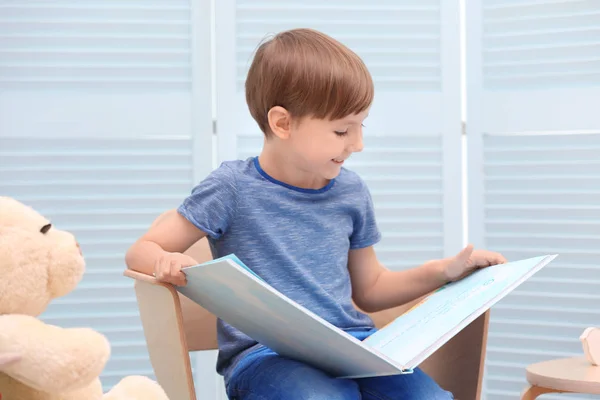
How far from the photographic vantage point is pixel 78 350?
869 mm

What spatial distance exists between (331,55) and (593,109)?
1.11 meters

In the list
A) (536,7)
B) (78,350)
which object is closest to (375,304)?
(78,350)

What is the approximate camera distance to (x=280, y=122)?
4.39 ft

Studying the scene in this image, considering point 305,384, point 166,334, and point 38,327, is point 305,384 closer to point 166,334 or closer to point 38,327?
point 166,334

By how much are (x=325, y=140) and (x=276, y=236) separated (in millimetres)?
179

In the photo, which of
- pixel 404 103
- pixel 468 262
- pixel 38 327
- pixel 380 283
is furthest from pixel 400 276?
pixel 404 103

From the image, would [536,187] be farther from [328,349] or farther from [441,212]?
[328,349]

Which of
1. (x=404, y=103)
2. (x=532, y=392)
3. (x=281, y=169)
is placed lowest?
(x=532, y=392)

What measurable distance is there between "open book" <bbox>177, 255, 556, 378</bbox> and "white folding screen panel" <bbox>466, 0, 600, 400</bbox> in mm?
1006

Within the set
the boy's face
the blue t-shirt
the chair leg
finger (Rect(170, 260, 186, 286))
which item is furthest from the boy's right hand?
the chair leg

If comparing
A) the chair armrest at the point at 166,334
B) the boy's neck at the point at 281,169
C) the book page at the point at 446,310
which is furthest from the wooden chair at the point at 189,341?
the boy's neck at the point at 281,169

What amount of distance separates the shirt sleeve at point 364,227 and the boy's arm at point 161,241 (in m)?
0.30

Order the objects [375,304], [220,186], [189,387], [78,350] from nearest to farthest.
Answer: [78,350], [189,387], [220,186], [375,304]

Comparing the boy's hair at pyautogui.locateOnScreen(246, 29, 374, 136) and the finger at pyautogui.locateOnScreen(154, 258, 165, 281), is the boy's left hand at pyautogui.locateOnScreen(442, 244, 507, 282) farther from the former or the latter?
the finger at pyautogui.locateOnScreen(154, 258, 165, 281)
